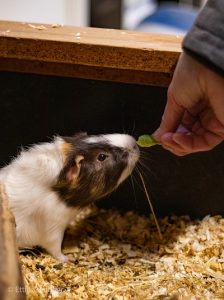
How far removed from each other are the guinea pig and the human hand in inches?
11.5

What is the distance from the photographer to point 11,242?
53.2 inches

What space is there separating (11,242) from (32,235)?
762 mm

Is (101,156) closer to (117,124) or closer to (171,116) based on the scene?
(117,124)

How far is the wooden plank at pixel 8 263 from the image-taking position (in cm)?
118

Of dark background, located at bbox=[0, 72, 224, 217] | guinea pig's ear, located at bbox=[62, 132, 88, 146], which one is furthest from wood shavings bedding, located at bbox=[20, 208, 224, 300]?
guinea pig's ear, located at bbox=[62, 132, 88, 146]

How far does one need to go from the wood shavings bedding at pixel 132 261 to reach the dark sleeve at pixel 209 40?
0.76 metres

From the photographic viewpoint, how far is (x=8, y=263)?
4.12ft

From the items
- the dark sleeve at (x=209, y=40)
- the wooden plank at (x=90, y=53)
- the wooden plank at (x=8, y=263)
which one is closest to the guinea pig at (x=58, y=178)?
the wooden plank at (x=90, y=53)

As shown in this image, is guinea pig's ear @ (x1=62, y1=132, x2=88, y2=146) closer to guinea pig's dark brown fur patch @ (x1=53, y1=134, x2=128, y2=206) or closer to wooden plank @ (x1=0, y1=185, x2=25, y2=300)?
guinea pig's dark brown fur patch @ (x1=53, y1=134, x2=128, y2=206)

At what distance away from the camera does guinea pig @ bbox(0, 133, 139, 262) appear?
203 centimetres

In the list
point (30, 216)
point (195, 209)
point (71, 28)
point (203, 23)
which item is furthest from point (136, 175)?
point (203, 23)

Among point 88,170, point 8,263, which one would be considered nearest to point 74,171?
point 88,170

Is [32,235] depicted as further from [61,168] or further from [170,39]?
[170,39]

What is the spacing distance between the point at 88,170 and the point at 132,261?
44 centimetres
